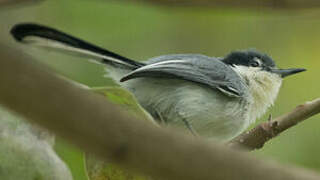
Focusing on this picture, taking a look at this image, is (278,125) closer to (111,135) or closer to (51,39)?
(51,39)

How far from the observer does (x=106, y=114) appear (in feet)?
2.24

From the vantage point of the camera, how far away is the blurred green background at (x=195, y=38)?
2.99m

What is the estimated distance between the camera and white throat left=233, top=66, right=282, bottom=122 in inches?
124

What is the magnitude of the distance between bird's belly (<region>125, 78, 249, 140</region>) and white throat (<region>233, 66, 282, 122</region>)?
158 millimetres

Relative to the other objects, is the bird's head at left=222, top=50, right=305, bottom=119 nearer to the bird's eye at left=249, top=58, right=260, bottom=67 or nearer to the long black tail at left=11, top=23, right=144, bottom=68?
the bird's eye at left=249, top=58, right=260, bottom=67

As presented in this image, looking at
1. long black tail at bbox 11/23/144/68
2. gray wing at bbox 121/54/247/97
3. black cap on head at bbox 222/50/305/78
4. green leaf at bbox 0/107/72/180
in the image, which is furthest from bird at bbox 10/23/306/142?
green leaf at bbox 0/107/72/180

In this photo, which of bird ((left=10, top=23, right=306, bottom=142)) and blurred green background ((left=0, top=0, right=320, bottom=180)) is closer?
bird ((left=10, top=23, right=306, bottom=142))

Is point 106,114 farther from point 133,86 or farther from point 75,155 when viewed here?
point 133,86

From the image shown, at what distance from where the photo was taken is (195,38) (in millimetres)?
4074

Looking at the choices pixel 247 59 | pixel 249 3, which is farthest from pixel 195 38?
pixel 249 3

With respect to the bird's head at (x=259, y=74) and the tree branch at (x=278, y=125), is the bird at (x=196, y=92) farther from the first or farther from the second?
the tree branch at (x=278, y=125)

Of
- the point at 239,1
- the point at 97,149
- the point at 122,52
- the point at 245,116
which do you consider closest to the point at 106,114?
the point at 97,149

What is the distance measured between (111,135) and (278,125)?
1189mm

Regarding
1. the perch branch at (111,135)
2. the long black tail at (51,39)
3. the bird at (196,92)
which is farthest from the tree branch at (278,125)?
the perch branch at (111,135)
